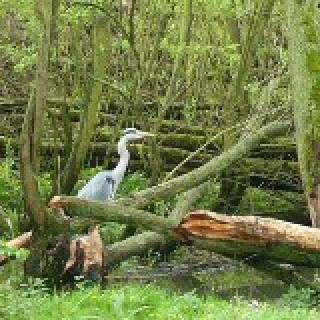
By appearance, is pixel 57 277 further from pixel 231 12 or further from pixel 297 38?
pixel 231 12

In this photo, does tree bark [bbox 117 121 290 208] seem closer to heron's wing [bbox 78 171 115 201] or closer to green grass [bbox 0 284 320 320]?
heron's wing [bbox 78 171 115 201]

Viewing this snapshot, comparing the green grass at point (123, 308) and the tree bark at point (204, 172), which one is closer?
the green grass at point (123, 308)

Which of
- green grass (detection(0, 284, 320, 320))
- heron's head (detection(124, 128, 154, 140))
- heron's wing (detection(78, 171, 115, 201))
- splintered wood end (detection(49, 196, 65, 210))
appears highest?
heron's head (detection(124, 128, 154, 140))

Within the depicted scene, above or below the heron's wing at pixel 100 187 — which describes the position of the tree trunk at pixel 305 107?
above

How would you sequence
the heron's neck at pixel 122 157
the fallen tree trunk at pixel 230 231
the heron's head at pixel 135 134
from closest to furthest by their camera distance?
the fallen tree trunk at pixel 230 231 → the heron's head at pixel 135 134 → the heron's neck at pixel 122 157

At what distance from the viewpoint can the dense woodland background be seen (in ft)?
27.0

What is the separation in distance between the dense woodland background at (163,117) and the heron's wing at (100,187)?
38 centimetres

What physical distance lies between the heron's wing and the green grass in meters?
4.49

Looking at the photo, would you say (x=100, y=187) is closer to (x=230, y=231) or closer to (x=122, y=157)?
(x=122, y=157)

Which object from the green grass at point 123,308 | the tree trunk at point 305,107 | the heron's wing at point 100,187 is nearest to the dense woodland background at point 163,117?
the tree trunk at point 305,107

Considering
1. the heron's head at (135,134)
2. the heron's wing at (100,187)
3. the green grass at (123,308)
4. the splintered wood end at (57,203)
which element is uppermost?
the heron's head at (135,134)

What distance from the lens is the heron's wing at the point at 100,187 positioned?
11.3m

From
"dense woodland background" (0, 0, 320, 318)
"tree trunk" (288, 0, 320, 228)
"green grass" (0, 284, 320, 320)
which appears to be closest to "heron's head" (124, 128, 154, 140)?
"dense woodland background" (0, 0, 320, 318)

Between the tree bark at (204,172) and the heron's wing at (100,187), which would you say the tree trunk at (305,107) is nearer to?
the tree bark at (204,172)
